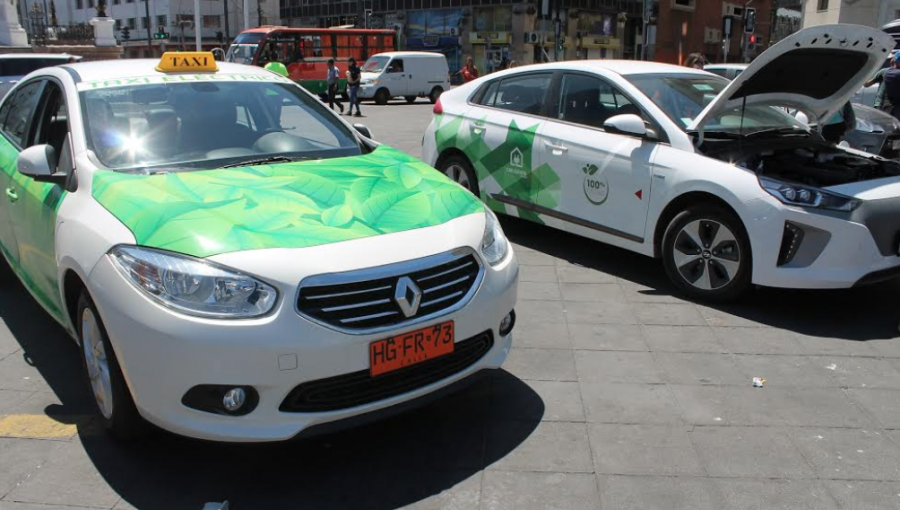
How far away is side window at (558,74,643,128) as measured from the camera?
5.95 m

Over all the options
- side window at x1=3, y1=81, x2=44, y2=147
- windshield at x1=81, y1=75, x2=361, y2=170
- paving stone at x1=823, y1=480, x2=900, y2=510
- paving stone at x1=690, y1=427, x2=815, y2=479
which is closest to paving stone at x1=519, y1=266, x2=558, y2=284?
windshield at x1=81, y1=75, x2=361, y2=170

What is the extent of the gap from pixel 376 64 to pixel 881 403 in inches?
1075

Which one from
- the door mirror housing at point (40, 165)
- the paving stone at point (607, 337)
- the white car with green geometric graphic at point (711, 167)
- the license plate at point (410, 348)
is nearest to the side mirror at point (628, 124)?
→ the white car with green geometric graphic at point (711, 167)

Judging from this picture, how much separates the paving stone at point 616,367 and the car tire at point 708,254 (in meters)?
1.06

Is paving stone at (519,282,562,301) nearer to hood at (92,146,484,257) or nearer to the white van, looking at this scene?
hood at (92,146,484,257)

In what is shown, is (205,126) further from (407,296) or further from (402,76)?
(402,76)

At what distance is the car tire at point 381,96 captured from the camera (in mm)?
29109

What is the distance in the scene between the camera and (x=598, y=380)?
4121mm

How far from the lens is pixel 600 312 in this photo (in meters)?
5.21

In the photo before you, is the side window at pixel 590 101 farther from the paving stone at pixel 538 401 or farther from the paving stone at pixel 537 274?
the paving stone at pixel 538 401

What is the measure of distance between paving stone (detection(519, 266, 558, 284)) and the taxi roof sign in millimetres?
2770

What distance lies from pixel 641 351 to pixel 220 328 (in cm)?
268

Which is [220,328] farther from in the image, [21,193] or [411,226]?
[21,193]

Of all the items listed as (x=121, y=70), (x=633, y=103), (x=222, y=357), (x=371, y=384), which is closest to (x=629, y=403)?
(x=371, y=384)
